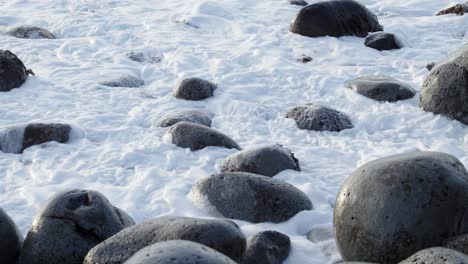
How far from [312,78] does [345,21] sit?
182 centimetres

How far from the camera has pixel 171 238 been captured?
146 inches

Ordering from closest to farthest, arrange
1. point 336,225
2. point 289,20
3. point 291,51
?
Answer: point 336,225 → point 291,51 → point 289,20

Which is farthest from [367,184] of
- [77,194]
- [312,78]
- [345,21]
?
[345,21]

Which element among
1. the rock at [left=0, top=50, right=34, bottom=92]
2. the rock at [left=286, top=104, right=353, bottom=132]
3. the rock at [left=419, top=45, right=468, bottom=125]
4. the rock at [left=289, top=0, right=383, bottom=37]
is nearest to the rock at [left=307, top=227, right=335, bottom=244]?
the rock at [left=286, top=104, right=353, bottom=132]

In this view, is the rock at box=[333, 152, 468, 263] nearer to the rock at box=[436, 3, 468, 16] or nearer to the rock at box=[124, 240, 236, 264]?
the rock at box=[124, 240, 236, 264]

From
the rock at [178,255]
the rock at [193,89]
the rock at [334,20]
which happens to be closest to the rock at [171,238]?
the rock at [178,255]

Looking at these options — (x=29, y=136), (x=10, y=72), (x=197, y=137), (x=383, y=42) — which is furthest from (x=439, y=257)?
(x=383, y=42)

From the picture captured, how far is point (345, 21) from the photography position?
9.38 m

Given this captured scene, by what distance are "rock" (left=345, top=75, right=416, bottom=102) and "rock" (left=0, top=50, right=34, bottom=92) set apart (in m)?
3.61

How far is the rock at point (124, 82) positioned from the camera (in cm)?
784

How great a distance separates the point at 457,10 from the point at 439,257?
24.8 feet

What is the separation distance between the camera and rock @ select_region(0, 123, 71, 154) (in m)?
6.10

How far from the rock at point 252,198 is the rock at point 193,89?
2.49 metres

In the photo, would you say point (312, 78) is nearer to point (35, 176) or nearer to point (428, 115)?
point (428, 115)
